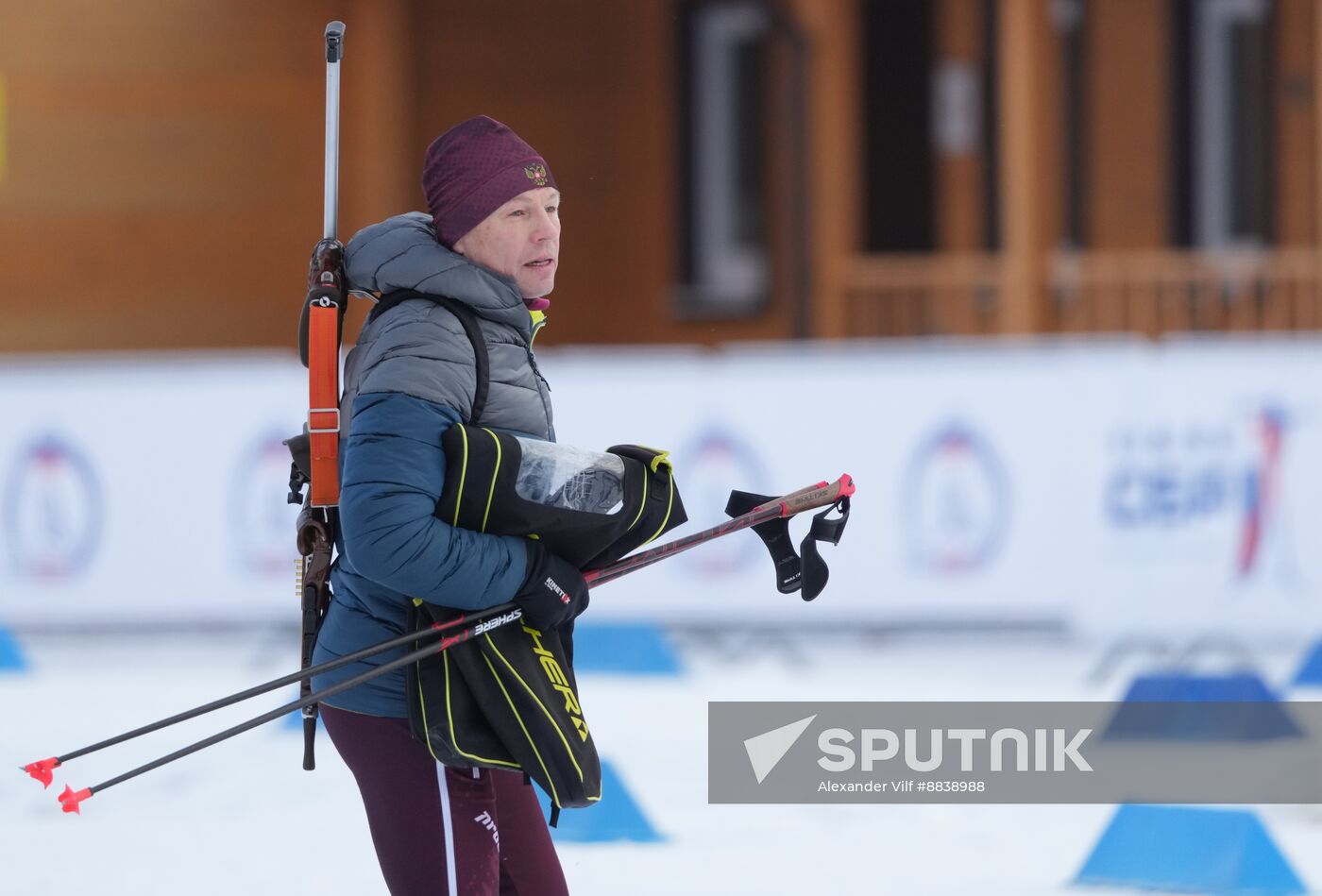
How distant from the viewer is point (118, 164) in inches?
→ 530

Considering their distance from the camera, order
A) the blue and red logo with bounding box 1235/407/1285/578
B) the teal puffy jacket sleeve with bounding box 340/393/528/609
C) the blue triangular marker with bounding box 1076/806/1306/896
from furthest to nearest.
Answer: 1. the blue and red logo with bounding box 1235/407/1285/578
2. the blue triangular marker with bounding box 1076/806/1306/896
3. the teal puffy jacket sleeve with bounding box 340/393/528/609

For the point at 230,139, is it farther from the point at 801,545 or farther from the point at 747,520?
the point at 801,545

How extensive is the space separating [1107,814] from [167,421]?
544cm

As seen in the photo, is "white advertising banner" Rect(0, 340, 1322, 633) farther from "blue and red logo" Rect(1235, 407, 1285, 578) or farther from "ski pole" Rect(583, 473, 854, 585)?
"ski pole" Rect(583, 473, 854, 585)

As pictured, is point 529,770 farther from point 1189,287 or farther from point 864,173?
point 864,173

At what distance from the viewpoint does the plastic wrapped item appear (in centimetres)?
267

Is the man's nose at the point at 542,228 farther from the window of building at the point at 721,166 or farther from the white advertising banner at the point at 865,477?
the window of building at the point at 721,166

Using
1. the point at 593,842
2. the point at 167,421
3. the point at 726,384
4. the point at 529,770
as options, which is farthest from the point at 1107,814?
the point at 167,421

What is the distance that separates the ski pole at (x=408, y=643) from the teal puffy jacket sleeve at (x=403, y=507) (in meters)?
0.08

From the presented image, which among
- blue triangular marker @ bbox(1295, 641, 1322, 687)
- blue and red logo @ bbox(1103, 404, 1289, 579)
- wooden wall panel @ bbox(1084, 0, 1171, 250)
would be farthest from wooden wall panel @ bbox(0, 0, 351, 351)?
blue triangular marker @ bbox(1295, 641, 1322, 687)

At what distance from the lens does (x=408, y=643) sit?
8.95 ft

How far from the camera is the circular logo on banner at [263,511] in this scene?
8.66m

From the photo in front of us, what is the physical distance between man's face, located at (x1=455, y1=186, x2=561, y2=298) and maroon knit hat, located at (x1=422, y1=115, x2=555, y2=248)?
0.01 meters

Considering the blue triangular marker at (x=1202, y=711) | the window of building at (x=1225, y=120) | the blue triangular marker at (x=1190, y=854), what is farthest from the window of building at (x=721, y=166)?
the blue triangular marker at (x=1190, y=854)
